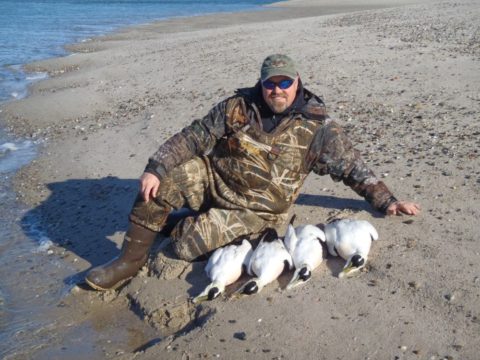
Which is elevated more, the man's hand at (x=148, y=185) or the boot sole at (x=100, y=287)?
the man's hand at (x=148, y=185)

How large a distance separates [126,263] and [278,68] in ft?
6.61

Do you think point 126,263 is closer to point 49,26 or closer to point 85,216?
point 85,216

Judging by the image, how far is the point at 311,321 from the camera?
4.01m

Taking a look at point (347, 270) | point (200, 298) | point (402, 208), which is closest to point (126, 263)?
point (200, 298)

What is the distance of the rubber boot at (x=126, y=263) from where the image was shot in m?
4.80

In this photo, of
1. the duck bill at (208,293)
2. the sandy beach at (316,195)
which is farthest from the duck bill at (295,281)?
the duck bill at (208,293)

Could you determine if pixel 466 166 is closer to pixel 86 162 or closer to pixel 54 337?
pixel 54 337

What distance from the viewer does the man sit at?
15.3 ft

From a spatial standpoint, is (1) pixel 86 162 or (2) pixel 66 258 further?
(1) pixel 86 162

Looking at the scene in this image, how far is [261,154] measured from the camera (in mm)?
4703

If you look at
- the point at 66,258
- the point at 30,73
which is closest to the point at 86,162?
the point at 66,258

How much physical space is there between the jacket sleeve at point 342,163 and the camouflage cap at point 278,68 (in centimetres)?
58

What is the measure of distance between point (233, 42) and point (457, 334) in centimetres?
1471

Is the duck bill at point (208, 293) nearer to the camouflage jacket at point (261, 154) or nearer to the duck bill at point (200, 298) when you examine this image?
the duck bill at point (200, 298)
